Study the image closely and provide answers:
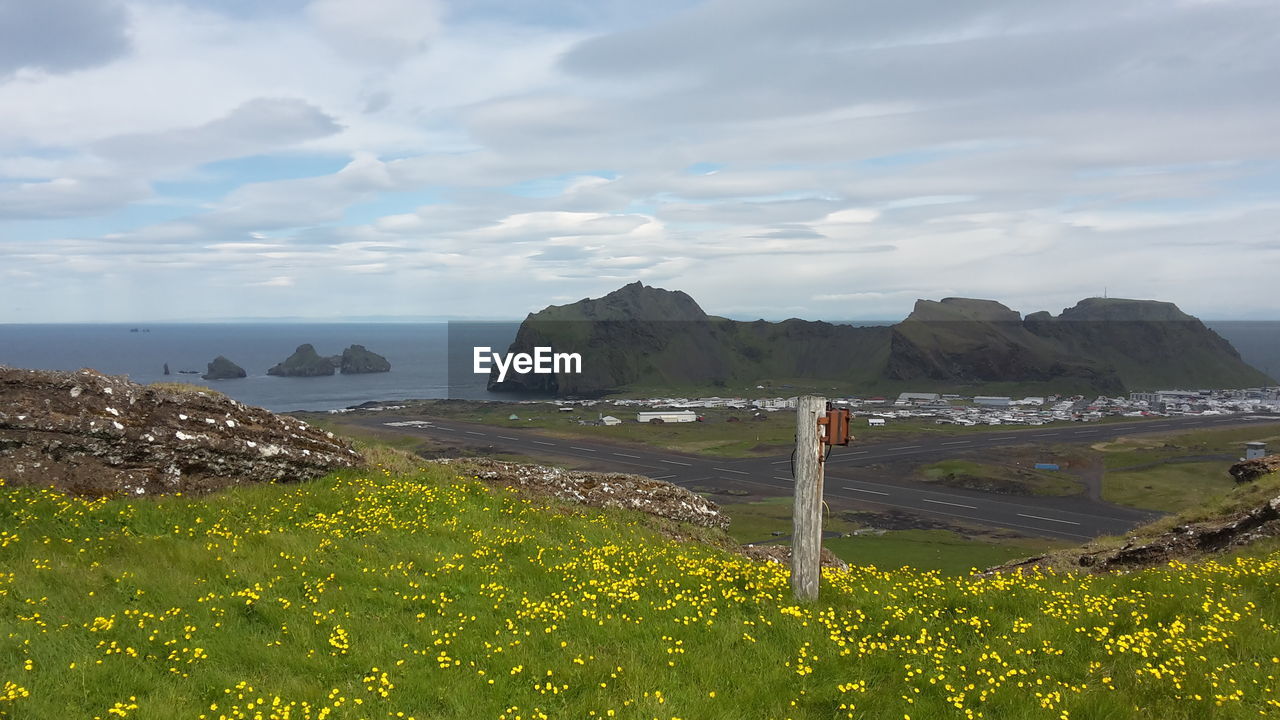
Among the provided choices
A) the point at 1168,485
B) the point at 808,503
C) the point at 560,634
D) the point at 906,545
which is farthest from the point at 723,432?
the point at 560,634

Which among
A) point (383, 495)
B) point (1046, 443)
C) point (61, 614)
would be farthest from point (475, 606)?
point (1046, 443)

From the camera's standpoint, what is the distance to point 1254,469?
88.7 feet

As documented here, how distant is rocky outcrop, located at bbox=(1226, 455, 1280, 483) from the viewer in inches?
1038

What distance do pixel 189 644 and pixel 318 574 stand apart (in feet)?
9.46

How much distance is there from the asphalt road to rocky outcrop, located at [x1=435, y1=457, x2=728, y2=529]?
50.7 metres

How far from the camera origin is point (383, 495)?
1767 centimetres

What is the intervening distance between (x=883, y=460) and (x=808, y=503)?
424 feet

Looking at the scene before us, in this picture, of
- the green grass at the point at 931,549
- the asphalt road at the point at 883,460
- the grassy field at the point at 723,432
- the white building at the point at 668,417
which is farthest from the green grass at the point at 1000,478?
the white building at the point at 668,417

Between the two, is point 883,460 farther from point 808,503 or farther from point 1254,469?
point 808,503

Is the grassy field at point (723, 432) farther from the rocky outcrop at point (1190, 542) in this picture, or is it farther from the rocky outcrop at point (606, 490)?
the rocky outcrop at point (1190, 542)

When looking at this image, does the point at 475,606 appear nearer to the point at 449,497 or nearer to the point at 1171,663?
the point at 449,497

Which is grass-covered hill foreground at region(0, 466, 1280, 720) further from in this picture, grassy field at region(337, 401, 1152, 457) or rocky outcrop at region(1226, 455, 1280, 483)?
grassy field at region(337, 401, 1152, 457)

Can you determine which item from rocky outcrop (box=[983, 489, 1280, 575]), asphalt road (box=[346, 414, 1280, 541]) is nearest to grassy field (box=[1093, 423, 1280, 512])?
asphalt road (box=[346, 414, 1280, 541])

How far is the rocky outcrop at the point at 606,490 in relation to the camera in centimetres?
2400
